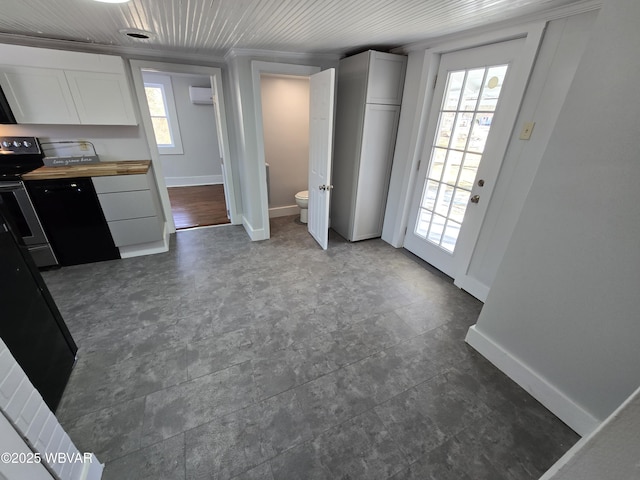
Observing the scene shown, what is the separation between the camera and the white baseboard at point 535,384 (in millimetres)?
1376

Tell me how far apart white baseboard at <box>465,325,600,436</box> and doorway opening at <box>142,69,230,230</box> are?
4036 millimetres

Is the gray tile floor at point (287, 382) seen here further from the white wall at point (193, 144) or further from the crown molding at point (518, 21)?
the white wall at point (193, 144)

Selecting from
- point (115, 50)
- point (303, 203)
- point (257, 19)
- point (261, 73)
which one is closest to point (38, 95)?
point (115, 50)

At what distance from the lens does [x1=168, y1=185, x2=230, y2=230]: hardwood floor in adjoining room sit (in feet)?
13.0

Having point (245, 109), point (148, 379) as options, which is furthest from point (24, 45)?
point (148, 379)

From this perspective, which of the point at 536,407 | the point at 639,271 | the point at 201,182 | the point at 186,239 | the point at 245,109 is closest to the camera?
the point at 639,271

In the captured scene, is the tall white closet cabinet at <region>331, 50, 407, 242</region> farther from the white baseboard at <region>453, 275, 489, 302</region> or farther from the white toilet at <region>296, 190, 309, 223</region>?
the white baseboard at <region>453, 275, 489, 302</region>

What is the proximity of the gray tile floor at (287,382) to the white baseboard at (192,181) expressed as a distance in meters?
3.33

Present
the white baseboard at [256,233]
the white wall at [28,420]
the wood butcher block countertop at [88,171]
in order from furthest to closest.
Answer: the white baseboard at [256,233] < the wood butcher block countertop at [88,171] < the white wall at [28,420]

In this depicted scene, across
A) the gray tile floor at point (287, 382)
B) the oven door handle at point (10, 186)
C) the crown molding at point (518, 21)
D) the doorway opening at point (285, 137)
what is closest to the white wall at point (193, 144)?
the doorway opening at point (285, 137)

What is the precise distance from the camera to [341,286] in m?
2.56

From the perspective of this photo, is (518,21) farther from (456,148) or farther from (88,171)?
(88,171)

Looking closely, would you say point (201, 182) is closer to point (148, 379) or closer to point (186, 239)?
point (186, 239)

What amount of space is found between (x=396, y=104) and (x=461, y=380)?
2662 millimetres
